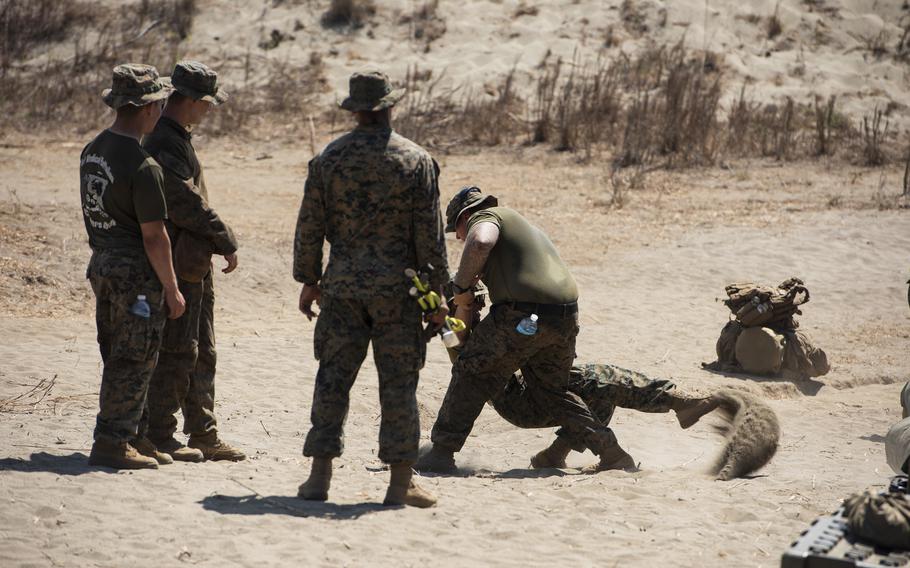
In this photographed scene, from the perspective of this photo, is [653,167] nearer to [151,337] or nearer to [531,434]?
[531,434]

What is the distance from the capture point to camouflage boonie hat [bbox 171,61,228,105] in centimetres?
577

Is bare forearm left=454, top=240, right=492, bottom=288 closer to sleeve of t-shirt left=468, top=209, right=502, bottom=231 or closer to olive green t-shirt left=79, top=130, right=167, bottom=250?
sleeve of t-shirt left=468, top=209, right=502, bottom=231

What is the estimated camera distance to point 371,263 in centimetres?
522

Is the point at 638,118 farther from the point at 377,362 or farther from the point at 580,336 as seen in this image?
the point at 377,362

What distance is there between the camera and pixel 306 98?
66.0ft

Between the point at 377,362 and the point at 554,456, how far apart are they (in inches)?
78.5

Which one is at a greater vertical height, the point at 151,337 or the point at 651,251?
the point at 151,337

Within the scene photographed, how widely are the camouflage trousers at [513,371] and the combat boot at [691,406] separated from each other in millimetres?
488

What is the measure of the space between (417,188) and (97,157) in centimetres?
153

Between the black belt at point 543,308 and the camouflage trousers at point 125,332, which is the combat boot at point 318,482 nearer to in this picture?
the camouflage trousers at point 125,332

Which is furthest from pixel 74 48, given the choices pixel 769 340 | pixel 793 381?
pixel 793 381

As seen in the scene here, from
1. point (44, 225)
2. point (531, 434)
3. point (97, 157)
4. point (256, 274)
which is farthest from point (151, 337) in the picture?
point (44, 225)

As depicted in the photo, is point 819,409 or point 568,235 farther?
point 568,235

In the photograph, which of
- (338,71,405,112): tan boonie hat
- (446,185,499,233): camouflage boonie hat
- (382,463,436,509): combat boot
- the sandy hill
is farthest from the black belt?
the sandy hill
